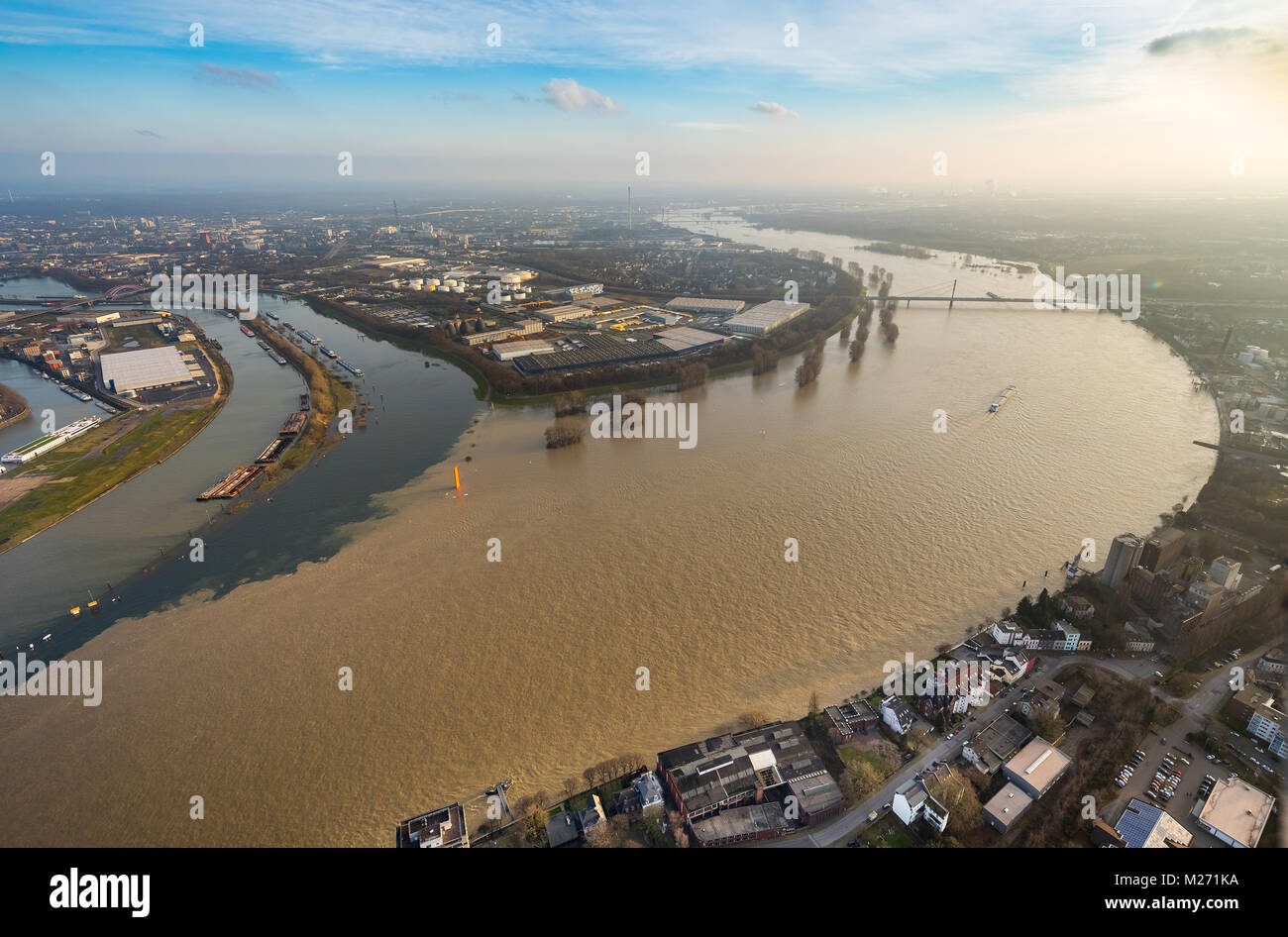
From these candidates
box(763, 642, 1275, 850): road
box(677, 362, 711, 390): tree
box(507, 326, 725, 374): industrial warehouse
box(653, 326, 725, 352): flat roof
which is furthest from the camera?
box(653, 326, 725, 352): flat roof

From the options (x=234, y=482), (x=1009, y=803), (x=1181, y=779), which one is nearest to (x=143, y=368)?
(x=234, y=482)

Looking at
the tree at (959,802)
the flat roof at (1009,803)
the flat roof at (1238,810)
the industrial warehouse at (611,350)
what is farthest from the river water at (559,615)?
the industrial warehouse at (611,350)

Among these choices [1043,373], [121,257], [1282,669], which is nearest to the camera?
[1282,669]

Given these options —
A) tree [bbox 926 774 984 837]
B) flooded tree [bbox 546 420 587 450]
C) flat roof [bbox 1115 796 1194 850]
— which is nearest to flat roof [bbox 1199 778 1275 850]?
flat roof [bbox 1115 796 1194 850]

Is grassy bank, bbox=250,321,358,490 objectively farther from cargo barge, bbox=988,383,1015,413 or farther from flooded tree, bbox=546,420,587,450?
cargo barge, bbox=988,383,1015,413

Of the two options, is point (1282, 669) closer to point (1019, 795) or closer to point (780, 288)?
point (1019, 795)

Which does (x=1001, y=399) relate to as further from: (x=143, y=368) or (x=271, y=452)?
(x=143, y=368)
